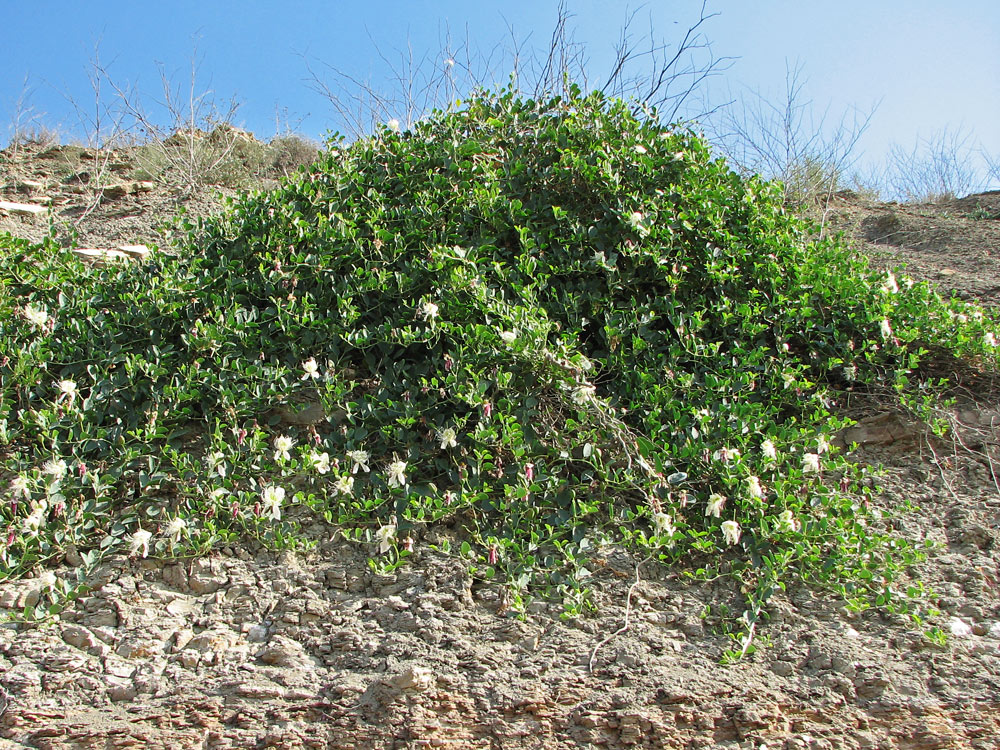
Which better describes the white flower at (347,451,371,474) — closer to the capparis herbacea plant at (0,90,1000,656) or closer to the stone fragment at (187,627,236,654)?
the capparis herbacea plant at (0,90,1000,656)

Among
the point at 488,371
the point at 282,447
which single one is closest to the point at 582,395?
the point at 488,371

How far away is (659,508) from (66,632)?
1.88 m

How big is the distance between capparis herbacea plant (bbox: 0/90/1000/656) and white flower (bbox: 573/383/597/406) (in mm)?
28

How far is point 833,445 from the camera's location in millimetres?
2984

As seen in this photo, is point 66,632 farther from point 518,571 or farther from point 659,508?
point 659,508

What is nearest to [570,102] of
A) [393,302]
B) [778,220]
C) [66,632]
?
[778,220]

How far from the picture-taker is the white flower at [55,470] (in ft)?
7.98

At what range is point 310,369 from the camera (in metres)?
2.73

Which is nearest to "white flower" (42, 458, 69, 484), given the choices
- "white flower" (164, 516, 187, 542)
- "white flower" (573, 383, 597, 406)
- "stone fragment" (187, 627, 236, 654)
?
"white flower" (164, 516, 187, 542)

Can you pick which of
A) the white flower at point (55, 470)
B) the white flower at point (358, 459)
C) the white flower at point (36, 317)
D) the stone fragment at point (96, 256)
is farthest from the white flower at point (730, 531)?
the stone fragment at point (96, 256)

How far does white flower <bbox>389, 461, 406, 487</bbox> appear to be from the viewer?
2.51 metres

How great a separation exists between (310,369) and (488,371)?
26.4 inches

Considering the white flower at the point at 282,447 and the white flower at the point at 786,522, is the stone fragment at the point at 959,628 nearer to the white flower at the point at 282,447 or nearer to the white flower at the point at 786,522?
the white flower at the point at 786,522

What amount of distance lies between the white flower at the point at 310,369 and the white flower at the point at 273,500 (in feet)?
1.58
